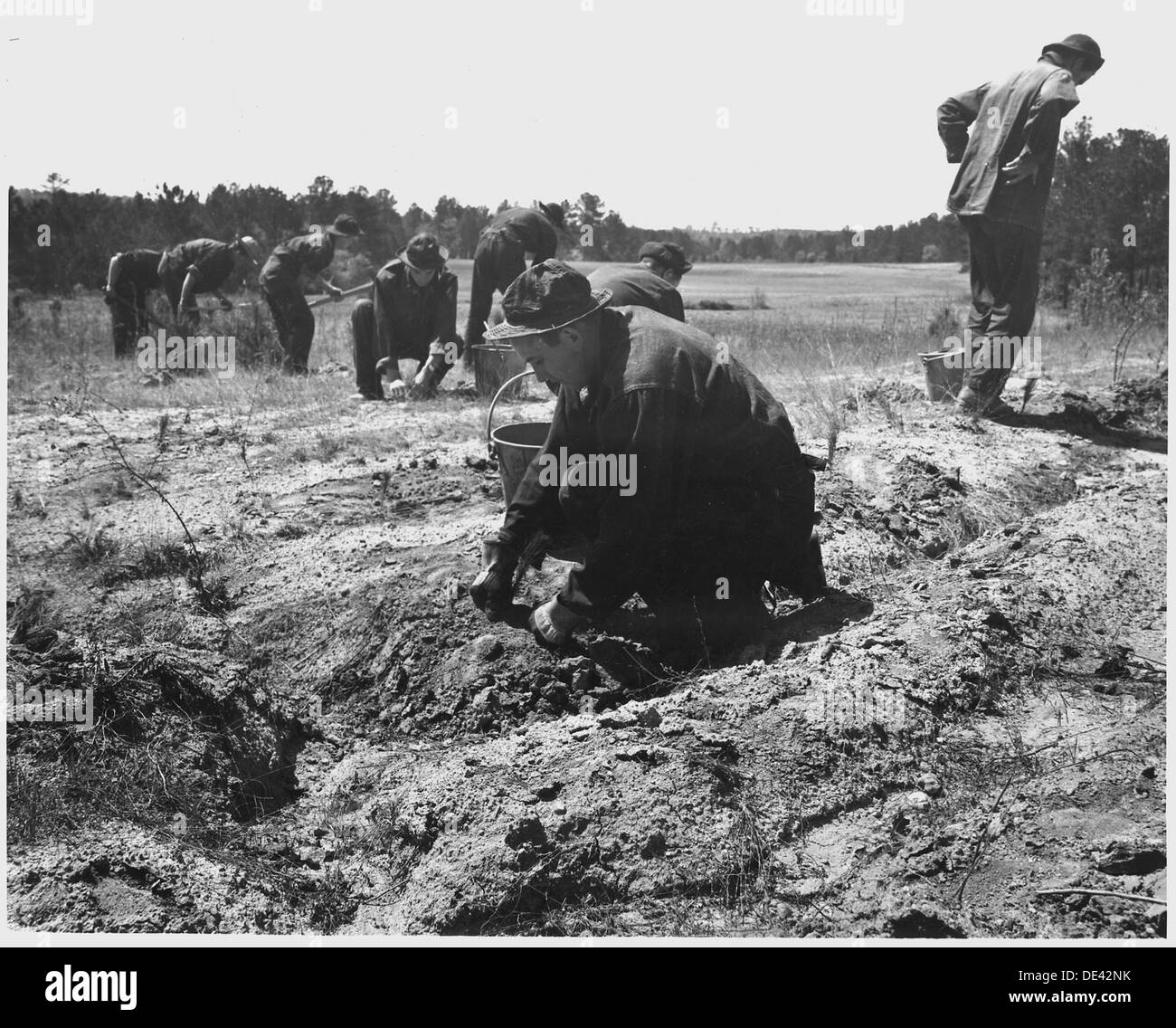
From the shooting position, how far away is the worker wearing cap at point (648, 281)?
506cm

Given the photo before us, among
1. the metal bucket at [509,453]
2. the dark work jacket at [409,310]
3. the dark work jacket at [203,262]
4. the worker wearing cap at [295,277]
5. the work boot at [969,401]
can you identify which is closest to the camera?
the metal bucket at [509,453]

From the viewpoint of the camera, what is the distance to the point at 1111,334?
1039cm

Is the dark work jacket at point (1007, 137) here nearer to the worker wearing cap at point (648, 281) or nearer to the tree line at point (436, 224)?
the worker wearing cap at point (648, 281)

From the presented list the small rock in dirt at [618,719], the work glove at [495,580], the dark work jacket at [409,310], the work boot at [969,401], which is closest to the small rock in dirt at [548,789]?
the small rock in dirt at [618,719]

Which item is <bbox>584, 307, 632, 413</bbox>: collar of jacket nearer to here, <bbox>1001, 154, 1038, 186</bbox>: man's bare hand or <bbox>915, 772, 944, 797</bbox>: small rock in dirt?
<bbox>915, 772, 944, 797</bbox>: small rock in dirt

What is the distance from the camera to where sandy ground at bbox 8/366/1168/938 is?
294 cm

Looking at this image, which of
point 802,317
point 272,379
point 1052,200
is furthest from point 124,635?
point 1052,200

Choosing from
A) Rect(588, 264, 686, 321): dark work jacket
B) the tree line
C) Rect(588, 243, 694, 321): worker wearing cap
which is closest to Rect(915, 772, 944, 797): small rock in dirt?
Rect(588, 243, 694, 321): worker wearing cap

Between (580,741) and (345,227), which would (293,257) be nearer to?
(345,227)

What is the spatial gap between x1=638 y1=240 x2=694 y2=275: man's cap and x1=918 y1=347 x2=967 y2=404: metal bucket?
89.5 inches

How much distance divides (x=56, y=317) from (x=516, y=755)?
1073cm

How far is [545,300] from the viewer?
350 centimetres

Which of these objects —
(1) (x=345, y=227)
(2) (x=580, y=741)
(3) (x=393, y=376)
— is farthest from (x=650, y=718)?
(1) (x=345, y=227)

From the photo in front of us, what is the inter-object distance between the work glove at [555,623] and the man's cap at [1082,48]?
483 cm
